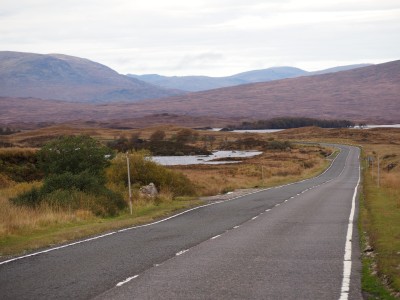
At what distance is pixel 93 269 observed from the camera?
1284 cm

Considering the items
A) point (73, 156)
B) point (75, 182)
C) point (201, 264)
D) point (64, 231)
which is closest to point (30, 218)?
point (64, 231)

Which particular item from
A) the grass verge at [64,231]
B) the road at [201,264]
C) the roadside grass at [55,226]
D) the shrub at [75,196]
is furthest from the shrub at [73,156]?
the road at [201,264]

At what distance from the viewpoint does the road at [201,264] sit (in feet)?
34.8

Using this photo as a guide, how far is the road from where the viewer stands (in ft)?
34.8

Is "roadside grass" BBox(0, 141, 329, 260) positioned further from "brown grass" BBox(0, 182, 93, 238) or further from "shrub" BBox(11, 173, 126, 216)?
"shrub" BBox(11, 173, 126, 216)

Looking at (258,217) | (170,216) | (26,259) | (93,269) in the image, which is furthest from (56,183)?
(93,269)

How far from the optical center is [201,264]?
13.4m

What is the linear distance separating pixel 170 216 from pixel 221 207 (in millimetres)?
4641

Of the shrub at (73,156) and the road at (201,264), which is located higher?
the shrub at (73,156)

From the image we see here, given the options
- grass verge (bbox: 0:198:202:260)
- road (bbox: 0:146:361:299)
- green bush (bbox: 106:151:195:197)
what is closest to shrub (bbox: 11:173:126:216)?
grass verge (bbox: 0:198:202:260)

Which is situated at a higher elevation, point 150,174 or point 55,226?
point 55,226

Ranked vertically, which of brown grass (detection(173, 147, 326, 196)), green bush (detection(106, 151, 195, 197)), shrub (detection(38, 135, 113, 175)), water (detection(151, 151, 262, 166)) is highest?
shrub (detection(38, 135, 113, 175))

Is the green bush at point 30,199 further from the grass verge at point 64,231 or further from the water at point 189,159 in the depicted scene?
the water at point 189,159

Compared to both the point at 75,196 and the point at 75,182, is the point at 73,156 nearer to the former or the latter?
the point at 75,182
